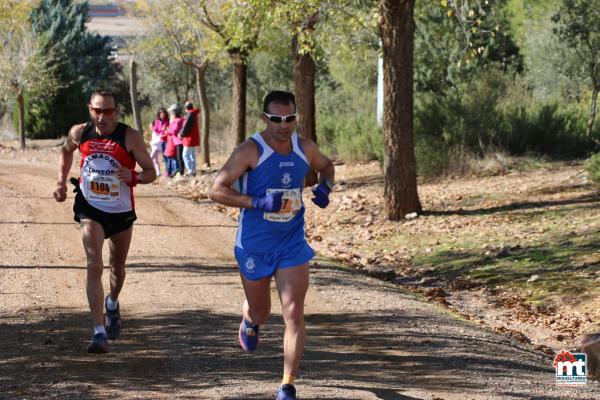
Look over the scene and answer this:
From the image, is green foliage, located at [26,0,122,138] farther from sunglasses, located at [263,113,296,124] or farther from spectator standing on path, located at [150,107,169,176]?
sunglasses, located at [263,113,296,124]

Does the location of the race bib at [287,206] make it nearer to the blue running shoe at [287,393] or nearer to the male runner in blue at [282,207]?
the male runner in blue at [282,207]

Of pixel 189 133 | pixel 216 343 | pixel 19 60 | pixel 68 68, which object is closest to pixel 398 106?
pixel 189 133

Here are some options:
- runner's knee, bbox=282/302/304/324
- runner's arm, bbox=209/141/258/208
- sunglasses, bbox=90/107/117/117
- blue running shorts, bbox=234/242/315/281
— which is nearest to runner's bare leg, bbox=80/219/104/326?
sunglasses, bbox=90/107/117/117

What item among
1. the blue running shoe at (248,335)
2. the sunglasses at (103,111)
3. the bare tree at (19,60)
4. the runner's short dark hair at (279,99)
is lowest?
the blue running shoe at (248,335)

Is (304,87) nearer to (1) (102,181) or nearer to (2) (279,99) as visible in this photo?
(1) (102,181)

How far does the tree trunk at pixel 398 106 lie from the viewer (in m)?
16.2

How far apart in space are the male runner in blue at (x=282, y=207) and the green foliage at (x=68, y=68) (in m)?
30.2

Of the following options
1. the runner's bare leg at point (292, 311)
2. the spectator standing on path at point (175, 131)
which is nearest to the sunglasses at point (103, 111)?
the runner's bare leg at point (292, 311)

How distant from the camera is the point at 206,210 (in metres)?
18.5

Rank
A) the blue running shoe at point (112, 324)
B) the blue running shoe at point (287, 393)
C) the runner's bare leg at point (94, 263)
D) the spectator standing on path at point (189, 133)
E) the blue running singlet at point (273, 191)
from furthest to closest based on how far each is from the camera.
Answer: the spectator standing on path at point (189, 133), the blue running shoe at point (112, 324), the runner's bare leg at point (94, 263), the blue running singlet at point (273, 191), the blue running shoe at point (287, 393)

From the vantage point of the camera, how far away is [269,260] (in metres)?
6.66

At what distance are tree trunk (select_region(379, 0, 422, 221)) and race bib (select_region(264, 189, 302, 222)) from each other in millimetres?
10062

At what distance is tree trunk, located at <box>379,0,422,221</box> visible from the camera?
16250mm

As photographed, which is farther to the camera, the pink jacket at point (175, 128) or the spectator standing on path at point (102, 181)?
the pink jacket at point (175, 128)
